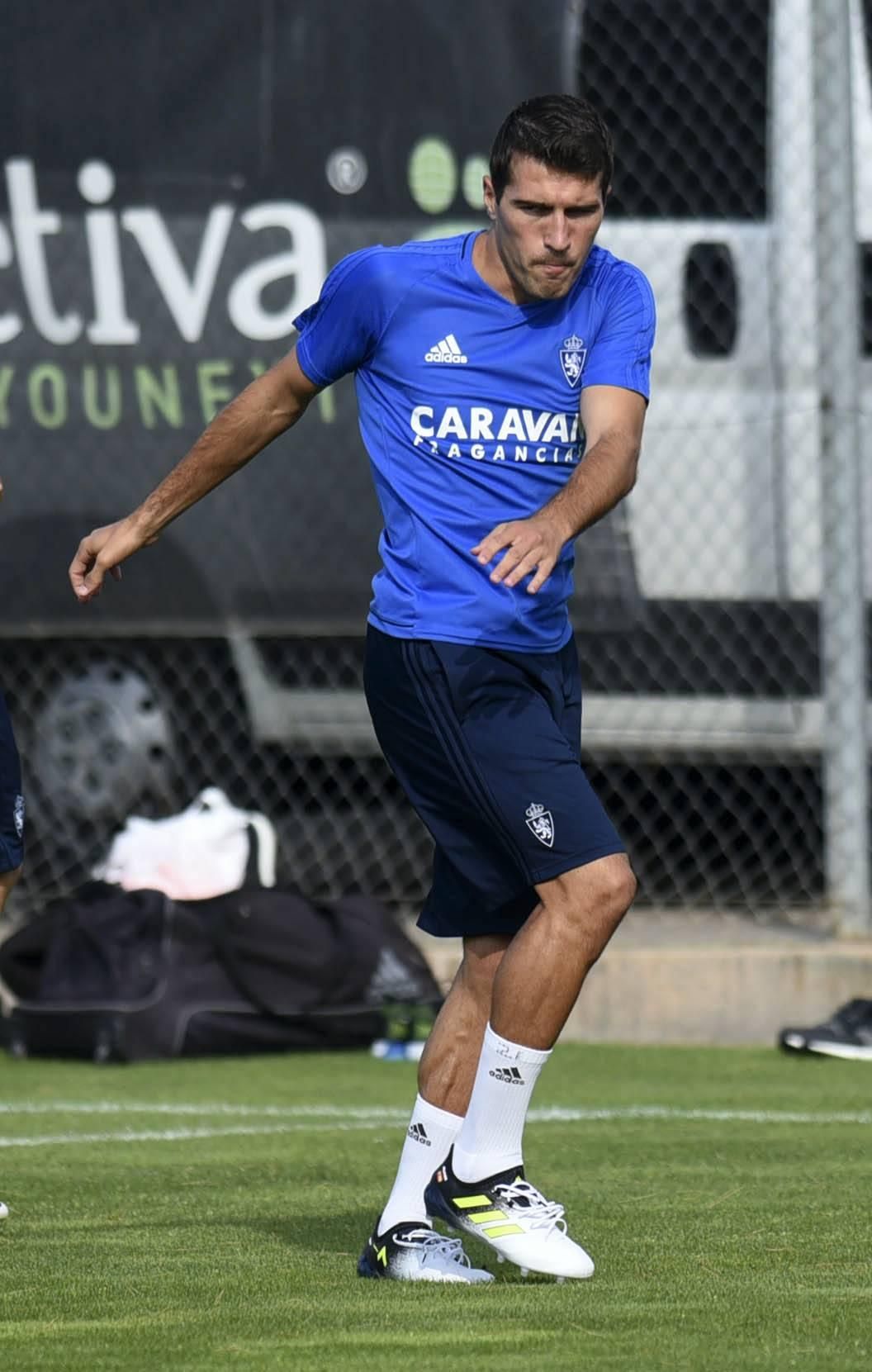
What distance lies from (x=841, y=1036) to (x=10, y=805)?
9.84ft

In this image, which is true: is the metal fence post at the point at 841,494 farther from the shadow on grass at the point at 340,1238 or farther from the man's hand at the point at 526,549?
the man's hand at the point at 526,549

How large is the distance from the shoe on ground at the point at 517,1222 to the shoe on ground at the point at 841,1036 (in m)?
3.09

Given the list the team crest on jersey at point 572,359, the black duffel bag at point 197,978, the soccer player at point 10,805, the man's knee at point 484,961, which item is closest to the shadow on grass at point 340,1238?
the man's knee at point 484,961

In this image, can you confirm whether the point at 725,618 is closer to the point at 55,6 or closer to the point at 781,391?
the point at 781,391

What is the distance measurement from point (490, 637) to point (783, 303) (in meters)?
4.01

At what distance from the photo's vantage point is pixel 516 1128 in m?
4.16

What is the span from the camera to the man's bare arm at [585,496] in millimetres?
3871

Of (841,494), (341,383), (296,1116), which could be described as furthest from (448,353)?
(341,383)

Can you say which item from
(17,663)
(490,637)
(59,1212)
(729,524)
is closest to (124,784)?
(17,663)

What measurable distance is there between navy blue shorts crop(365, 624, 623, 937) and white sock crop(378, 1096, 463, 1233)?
29 centimetres

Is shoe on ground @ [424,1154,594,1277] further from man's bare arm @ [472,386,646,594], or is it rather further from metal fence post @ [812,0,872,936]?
metal fence post @ [812,0,872,936]

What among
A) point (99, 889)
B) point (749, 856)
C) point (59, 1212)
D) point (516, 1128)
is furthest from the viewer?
point (749, 856)

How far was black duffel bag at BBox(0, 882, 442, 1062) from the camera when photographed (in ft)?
23.7

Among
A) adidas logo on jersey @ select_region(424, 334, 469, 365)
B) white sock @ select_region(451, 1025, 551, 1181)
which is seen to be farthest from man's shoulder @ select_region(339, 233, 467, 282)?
white sock @ select_region(451, 1025, 551, 1181)
